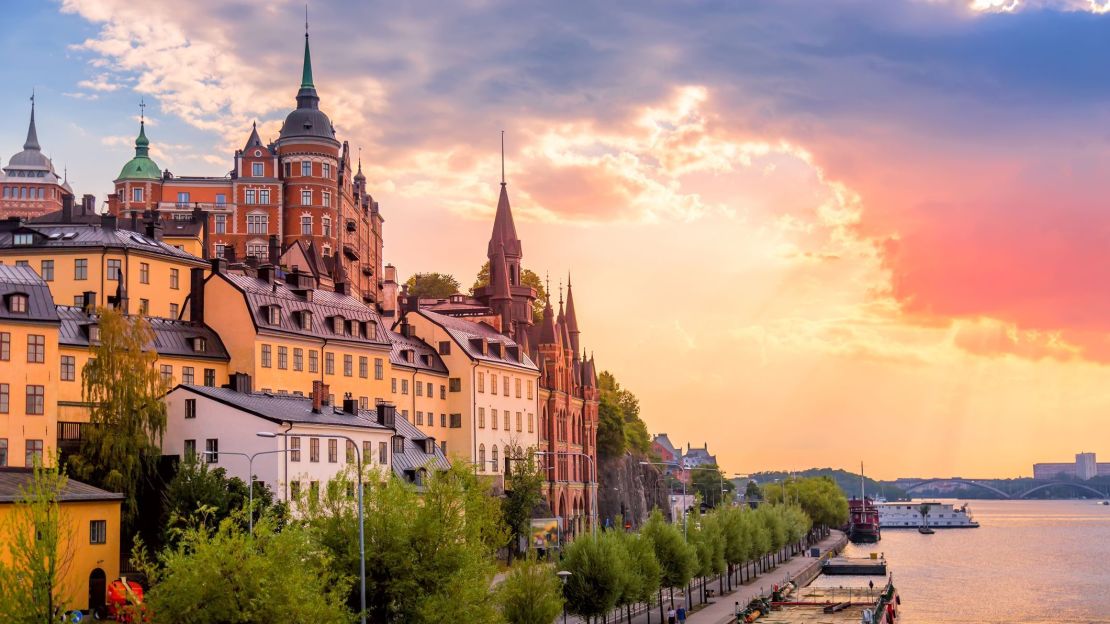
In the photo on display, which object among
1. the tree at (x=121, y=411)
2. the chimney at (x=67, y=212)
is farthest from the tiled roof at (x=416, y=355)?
the tree at (x=121, y=411)

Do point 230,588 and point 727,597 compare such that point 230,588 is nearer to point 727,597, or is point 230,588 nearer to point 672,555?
point 672,555

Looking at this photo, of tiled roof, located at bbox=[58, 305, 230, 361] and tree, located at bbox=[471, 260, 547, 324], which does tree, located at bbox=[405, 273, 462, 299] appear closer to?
tree, located at bbox=[471, 260, 547, 324]

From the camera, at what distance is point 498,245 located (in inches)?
5630

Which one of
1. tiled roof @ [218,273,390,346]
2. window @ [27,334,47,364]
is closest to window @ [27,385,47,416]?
window @ [27,334,47,364]

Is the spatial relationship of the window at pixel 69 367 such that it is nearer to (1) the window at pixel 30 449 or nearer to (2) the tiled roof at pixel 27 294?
(2) the tiled roof at pixel 27 294

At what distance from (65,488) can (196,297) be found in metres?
27.1

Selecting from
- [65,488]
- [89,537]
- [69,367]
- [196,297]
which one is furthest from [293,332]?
[65,488]

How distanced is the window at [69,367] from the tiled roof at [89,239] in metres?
10.8

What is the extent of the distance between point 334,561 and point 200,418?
25827 millimetres

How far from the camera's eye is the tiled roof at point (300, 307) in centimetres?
8569

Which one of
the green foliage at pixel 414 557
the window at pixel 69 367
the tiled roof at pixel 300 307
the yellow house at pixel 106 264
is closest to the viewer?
the green foliage at pixel 414 557

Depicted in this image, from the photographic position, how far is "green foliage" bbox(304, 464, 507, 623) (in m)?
48.1

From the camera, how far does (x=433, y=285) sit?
18012 centimetres

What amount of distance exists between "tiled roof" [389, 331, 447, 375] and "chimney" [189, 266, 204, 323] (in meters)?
19.4
